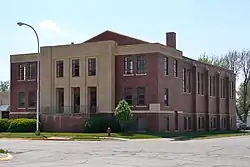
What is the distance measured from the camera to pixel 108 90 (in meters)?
56.8

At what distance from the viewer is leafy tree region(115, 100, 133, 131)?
170 ft

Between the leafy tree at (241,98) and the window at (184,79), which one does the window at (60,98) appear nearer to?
the window at (184,79)

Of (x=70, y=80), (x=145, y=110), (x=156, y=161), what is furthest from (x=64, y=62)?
(x=156, y=161)

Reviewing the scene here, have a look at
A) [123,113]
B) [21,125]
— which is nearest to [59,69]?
[21,125]

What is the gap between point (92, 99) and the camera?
59219mm

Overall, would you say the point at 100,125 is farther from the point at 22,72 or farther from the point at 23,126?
the point at 22,72

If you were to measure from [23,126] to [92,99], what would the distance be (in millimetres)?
8525

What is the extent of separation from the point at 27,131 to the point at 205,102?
84.5 ft

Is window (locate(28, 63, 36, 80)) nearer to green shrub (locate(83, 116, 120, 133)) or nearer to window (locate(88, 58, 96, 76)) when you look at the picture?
window (locate(88, 58, 96, 76))

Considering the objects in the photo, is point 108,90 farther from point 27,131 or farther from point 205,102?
point 205,102

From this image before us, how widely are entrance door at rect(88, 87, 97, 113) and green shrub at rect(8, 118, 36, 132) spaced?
6.67 meters

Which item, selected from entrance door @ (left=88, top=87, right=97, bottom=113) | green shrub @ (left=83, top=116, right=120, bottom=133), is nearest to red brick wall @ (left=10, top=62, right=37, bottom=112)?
entrance door @ (left=88, top=87, right=97, bottom=113)

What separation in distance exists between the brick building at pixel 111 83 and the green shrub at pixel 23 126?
162 centimetres

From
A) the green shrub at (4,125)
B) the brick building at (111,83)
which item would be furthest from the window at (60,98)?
the green shrub at (4,125)
